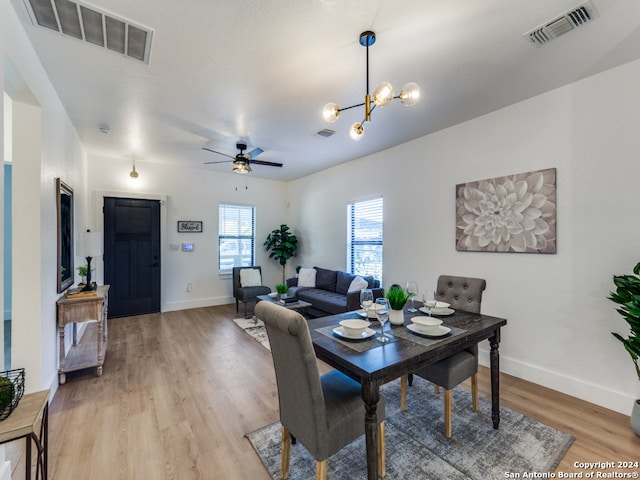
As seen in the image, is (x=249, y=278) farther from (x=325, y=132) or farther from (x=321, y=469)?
(x=321, y=469)

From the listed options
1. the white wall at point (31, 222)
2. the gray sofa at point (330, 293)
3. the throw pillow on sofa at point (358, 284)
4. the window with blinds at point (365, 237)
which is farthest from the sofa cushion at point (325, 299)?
the white wall at point (31, 222)

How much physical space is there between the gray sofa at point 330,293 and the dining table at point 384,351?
186 cm

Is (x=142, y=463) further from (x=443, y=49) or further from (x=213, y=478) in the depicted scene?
(x=443, y=49)

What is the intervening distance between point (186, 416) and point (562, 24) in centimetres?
395

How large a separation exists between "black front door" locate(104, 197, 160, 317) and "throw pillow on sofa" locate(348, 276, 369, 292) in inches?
145

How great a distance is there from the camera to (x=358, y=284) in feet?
14.6

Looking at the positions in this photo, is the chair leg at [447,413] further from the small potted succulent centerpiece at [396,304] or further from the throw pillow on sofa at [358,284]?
the throw pillow on sofa at [358,284]

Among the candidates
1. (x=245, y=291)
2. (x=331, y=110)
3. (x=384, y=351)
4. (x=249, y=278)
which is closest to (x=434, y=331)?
(x=384, y=351)

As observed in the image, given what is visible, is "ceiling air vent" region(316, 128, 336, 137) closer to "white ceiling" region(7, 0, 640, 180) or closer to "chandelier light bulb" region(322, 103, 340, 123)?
"white ceiling" region(7, 0, 640, 180)

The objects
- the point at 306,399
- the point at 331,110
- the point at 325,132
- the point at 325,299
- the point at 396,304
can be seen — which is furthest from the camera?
the point at 325,299

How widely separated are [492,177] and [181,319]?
17.1 feet

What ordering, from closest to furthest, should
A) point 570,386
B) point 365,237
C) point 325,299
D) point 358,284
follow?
point 570,386, point 358,284, point 325,299, point 365,237

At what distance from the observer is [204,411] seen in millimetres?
2422

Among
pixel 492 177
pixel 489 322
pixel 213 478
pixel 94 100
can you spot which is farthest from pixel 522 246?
pixel 94 100
